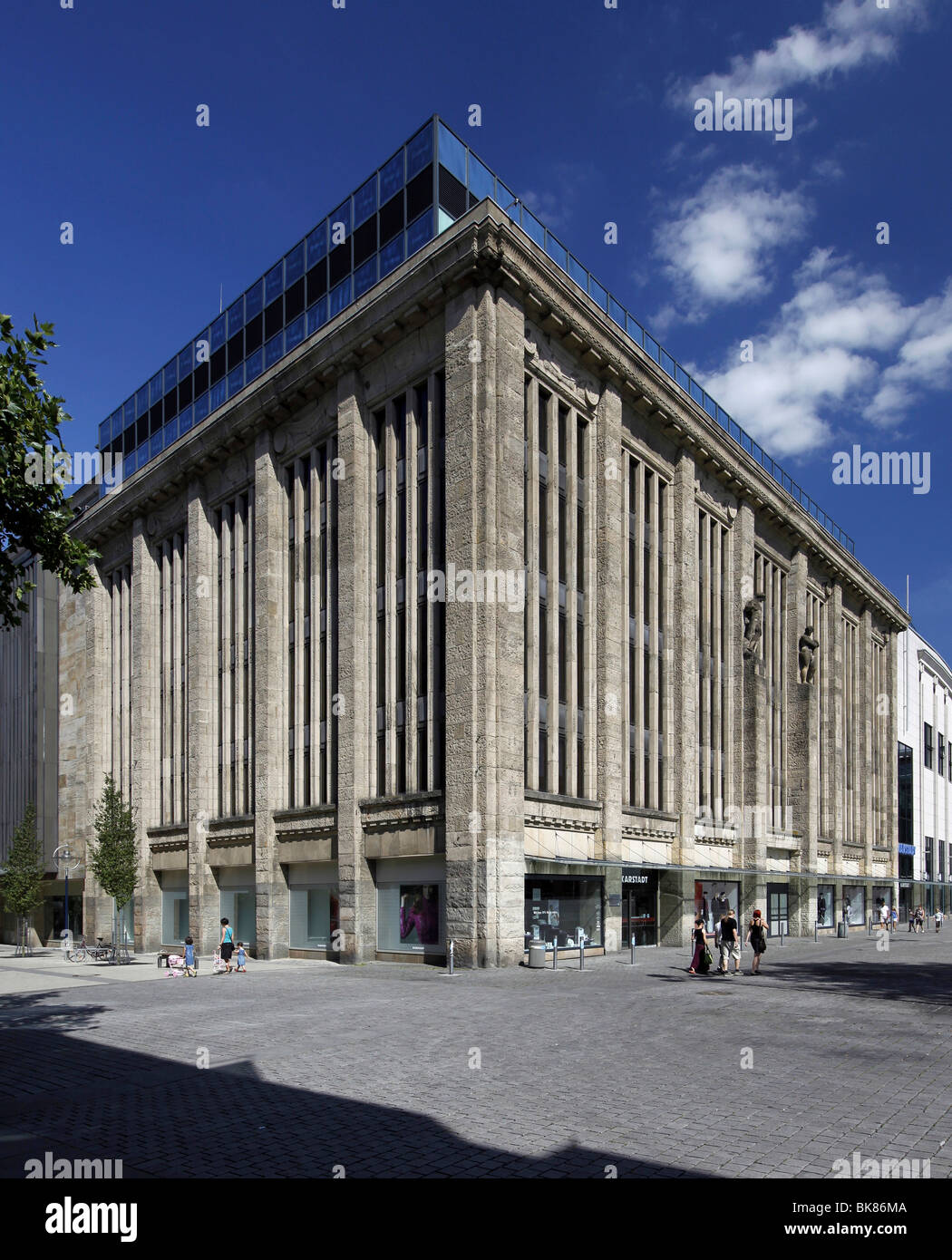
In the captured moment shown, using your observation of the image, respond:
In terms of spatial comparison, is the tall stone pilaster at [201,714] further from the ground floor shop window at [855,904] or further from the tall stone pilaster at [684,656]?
the ground floor shop window at [855,904]

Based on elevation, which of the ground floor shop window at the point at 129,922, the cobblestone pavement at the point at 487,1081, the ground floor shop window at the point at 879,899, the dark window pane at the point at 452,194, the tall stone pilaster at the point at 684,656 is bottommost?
the ground floor shop window at the point at 879,899

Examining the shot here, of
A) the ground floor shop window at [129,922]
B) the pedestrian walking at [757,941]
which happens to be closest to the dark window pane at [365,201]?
the pedestrian walking at [757,941]

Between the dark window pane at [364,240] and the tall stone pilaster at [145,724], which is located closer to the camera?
the dark window pane at [364,240]

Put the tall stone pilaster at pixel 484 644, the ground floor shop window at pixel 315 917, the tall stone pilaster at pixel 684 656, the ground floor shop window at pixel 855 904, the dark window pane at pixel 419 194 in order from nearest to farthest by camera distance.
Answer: the tall stone pilaster at pixel 484 644, the dark window pane at pixel 419 194, the ground floor shop window at pixel 315 917, the tall stone pilaster at pixel 684 656, the ground floor shop window at pixel 855 904

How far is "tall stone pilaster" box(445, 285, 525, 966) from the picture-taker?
27.6 m

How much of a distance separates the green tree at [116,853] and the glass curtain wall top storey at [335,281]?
18000 millimetres

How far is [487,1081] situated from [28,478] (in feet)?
36.1

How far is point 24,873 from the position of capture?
151 ft

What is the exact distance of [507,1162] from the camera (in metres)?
8.60

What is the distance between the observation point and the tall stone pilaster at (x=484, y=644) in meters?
27.6

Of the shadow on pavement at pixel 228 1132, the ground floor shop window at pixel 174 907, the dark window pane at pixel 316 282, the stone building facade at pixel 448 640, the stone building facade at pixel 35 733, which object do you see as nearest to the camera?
the shadow on pavement at pixel 228 1132

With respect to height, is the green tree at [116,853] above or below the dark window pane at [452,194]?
below

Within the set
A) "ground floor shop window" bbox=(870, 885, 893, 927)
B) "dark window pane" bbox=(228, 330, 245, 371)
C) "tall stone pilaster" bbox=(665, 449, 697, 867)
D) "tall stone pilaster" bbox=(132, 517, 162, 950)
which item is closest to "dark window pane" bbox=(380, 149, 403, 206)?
"dark window pane" bbox=(228, 330, 245, 371)
